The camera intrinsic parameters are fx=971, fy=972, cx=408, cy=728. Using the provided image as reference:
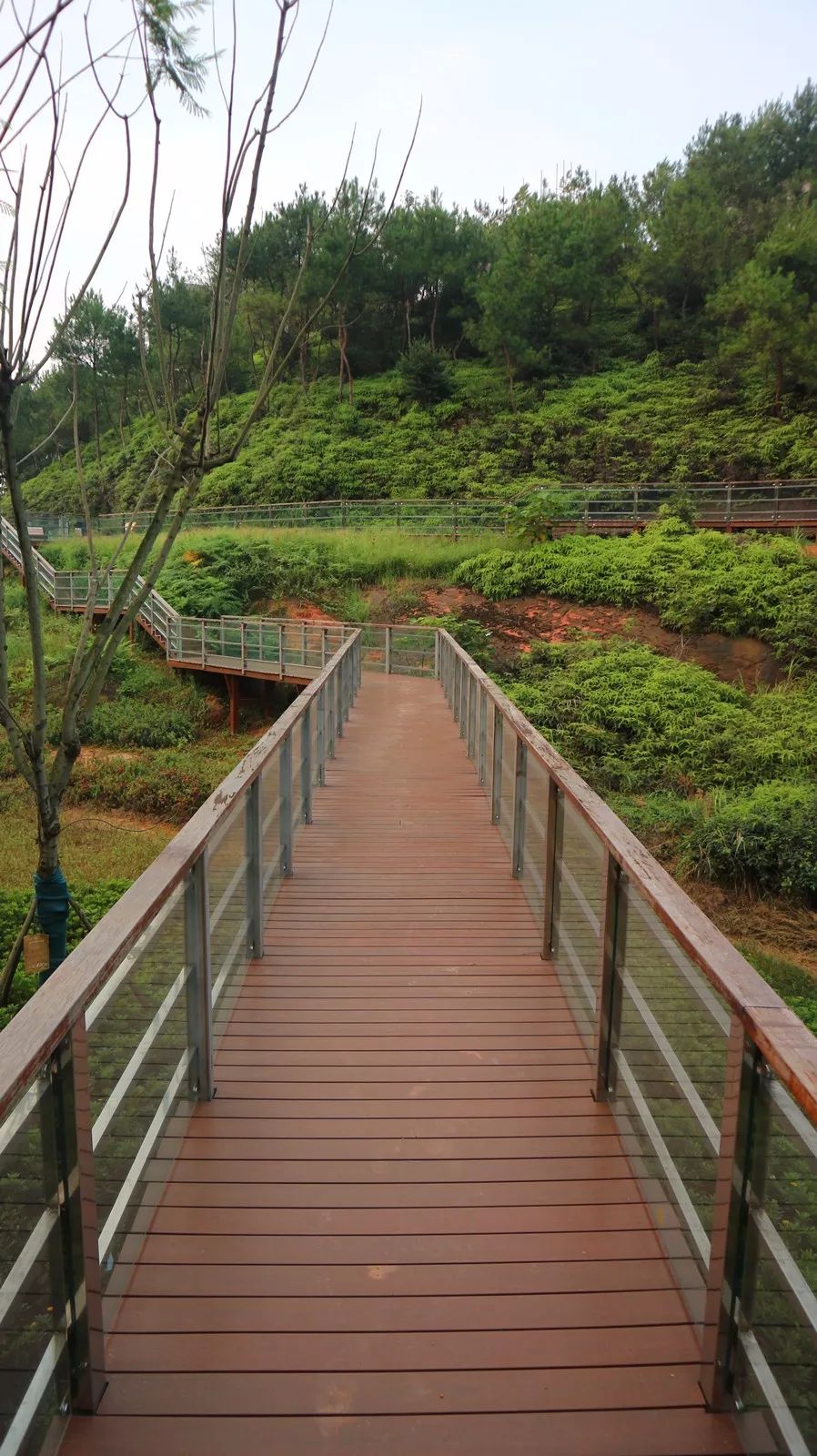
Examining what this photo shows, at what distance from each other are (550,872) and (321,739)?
5.28 metres

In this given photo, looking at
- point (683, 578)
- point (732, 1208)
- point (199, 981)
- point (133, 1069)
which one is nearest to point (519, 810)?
point (199, 981)

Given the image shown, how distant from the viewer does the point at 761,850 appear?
11586mm

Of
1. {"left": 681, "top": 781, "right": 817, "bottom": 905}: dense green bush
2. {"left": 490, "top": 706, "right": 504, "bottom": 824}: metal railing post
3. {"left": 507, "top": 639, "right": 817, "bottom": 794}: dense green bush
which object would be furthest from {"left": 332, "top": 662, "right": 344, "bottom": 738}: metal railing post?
{"left": 681, "top": 781, "right": 817, "bottom": 905}: dense green bush

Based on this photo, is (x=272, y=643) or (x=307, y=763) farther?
(x=272, y=643)

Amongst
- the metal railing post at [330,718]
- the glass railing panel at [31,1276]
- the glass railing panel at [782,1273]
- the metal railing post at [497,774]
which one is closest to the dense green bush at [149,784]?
the metal railing post at [330,718]

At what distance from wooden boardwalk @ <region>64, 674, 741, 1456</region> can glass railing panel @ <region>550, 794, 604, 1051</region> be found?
14 cm

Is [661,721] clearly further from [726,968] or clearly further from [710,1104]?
[726,968]

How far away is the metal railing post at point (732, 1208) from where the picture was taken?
192cm

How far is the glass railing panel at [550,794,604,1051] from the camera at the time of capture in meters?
3.63

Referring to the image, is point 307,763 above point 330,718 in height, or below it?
above

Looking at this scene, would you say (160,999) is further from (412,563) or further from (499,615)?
(412,563)

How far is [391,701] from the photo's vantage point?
16.3 meters

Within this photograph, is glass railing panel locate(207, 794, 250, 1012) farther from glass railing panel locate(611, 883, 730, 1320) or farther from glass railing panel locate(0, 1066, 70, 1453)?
glass railing panel locate(0, 1066, 70, 1453)

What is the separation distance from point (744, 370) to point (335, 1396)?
44.0 meters
